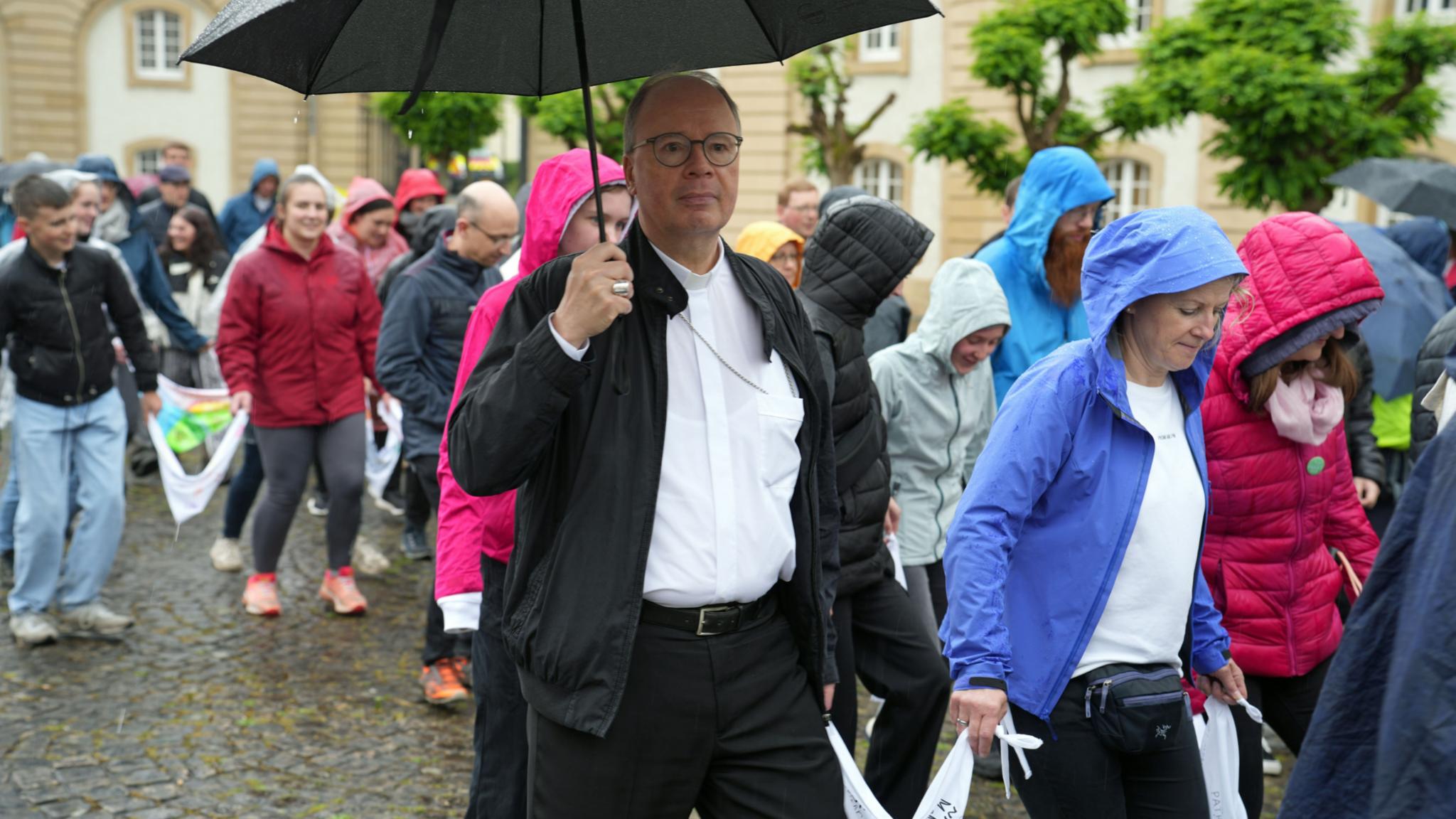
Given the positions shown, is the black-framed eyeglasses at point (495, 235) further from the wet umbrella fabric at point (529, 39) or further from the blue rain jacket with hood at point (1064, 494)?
the blue rain jacket with hood at point (1064, 494)

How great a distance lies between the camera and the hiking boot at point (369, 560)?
28.8ft

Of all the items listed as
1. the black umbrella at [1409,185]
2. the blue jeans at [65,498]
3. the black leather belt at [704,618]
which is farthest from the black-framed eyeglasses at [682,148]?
the black umbrella at [1409,185]

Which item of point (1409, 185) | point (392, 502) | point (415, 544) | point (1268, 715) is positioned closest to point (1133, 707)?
point (1268, 715)

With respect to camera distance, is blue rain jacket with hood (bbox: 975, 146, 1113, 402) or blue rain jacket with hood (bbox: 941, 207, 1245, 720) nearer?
blue rain jacket with hood (bbox: 941, 207, 1245, 720)

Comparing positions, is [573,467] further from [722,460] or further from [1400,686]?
[1400,686]

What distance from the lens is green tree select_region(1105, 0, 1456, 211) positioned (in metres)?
15.5

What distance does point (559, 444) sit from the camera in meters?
2.79

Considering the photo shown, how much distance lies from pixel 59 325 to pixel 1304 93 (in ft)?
42.2

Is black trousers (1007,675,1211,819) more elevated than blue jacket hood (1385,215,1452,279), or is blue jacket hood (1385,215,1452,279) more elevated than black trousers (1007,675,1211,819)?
blue jacket hood (1385,215,1452,279)

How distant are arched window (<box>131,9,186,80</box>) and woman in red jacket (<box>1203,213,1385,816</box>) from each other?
39.6m

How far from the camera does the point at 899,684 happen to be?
4645 mm

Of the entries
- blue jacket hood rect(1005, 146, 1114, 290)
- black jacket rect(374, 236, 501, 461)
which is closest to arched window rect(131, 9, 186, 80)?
black jacket rect(374, 236, 501, 461)

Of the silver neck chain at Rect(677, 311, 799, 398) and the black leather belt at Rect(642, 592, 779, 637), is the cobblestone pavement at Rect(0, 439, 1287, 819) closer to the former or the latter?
the black leather belt at Rect(642, 592, 779, 637)

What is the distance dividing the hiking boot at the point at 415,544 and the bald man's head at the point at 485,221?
2846 millimetres
